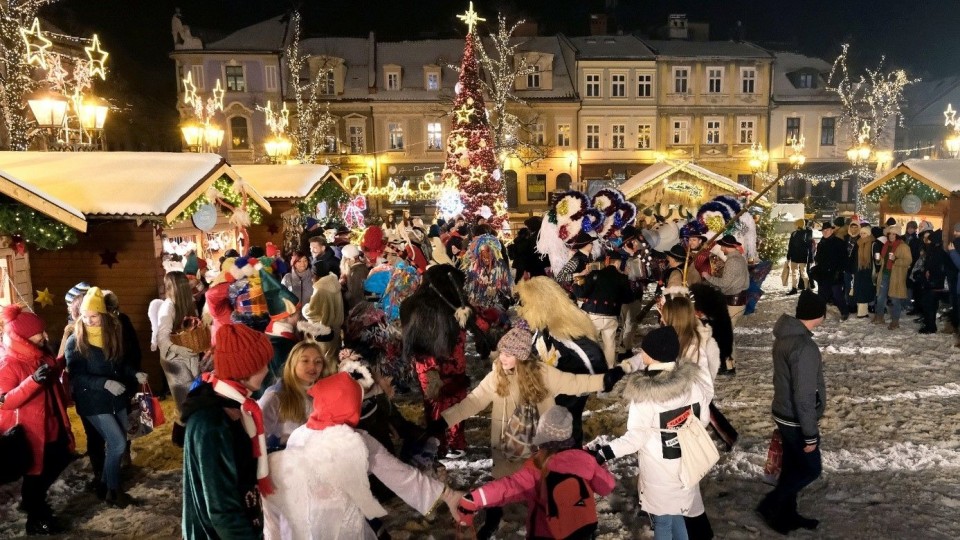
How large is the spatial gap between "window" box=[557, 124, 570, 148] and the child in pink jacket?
36.5 metres

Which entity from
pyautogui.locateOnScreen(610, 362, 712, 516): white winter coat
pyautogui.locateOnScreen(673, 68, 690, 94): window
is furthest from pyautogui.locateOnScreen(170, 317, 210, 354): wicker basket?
pyautogui.locateOnScreen(673, 68, 690, 94): window

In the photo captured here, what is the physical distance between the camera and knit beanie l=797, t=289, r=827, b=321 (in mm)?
4441

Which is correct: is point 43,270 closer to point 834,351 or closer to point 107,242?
point 107,242

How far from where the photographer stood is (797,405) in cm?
422

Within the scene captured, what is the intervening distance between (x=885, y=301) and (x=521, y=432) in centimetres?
983

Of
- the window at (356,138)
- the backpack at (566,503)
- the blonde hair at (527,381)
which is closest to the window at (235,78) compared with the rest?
the window at (356,138)

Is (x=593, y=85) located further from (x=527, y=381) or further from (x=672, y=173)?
(x=527, y=381)

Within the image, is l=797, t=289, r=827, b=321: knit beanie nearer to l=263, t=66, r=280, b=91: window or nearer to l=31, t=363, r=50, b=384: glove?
l=31, t=363, r=50, b=384: glove

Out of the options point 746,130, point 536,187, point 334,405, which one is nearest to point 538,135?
point 536,187

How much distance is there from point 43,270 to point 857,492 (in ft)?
32.0

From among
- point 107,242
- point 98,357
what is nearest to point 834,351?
point 98,357

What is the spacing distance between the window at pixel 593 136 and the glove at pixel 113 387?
3620cm

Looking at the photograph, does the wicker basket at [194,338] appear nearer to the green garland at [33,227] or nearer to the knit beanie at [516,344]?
the green garland at [33,227]

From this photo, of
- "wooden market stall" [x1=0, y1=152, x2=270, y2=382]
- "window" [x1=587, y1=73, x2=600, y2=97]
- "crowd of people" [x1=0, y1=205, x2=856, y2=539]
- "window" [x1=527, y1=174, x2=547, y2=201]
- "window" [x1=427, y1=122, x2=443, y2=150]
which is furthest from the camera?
"window" [x1=527, y1=174, x2=547, y2=201]
